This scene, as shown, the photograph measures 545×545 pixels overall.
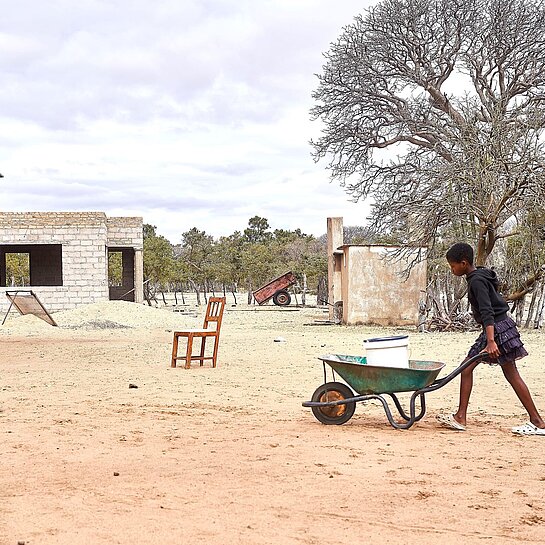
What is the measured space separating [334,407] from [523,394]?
4.95 ft

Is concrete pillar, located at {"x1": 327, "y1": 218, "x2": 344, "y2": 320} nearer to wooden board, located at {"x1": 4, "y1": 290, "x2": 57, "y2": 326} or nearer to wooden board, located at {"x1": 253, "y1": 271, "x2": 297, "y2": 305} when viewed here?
wooden board, located at {"x1": 4, "y1": 290, "x2": 57, "y2": 326}

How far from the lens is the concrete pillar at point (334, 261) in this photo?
24641 mm

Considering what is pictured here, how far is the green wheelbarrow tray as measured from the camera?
639 cm

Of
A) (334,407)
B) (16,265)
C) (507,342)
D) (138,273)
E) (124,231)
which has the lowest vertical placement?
(334,407)

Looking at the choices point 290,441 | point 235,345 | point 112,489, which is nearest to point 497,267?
point 235,345

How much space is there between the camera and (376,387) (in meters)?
6.54

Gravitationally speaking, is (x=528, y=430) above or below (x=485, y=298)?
below

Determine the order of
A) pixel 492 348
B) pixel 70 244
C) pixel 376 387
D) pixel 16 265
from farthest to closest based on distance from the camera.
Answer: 1. pixel 16 265
2. pixel 70 244
3. pixel 376 387
4. pixel 492 348

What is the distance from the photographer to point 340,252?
24.5 metres

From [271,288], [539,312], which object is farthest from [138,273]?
[539,312]

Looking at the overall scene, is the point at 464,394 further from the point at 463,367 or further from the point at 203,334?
the point at 203,334

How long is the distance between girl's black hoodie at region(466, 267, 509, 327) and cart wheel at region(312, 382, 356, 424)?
4.05ft

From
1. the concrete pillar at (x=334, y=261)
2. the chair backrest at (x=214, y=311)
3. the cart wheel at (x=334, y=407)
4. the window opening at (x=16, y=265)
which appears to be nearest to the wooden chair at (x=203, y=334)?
the chair backrest at (x=214, y=311)

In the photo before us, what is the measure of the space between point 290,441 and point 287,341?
1061 centimetres
